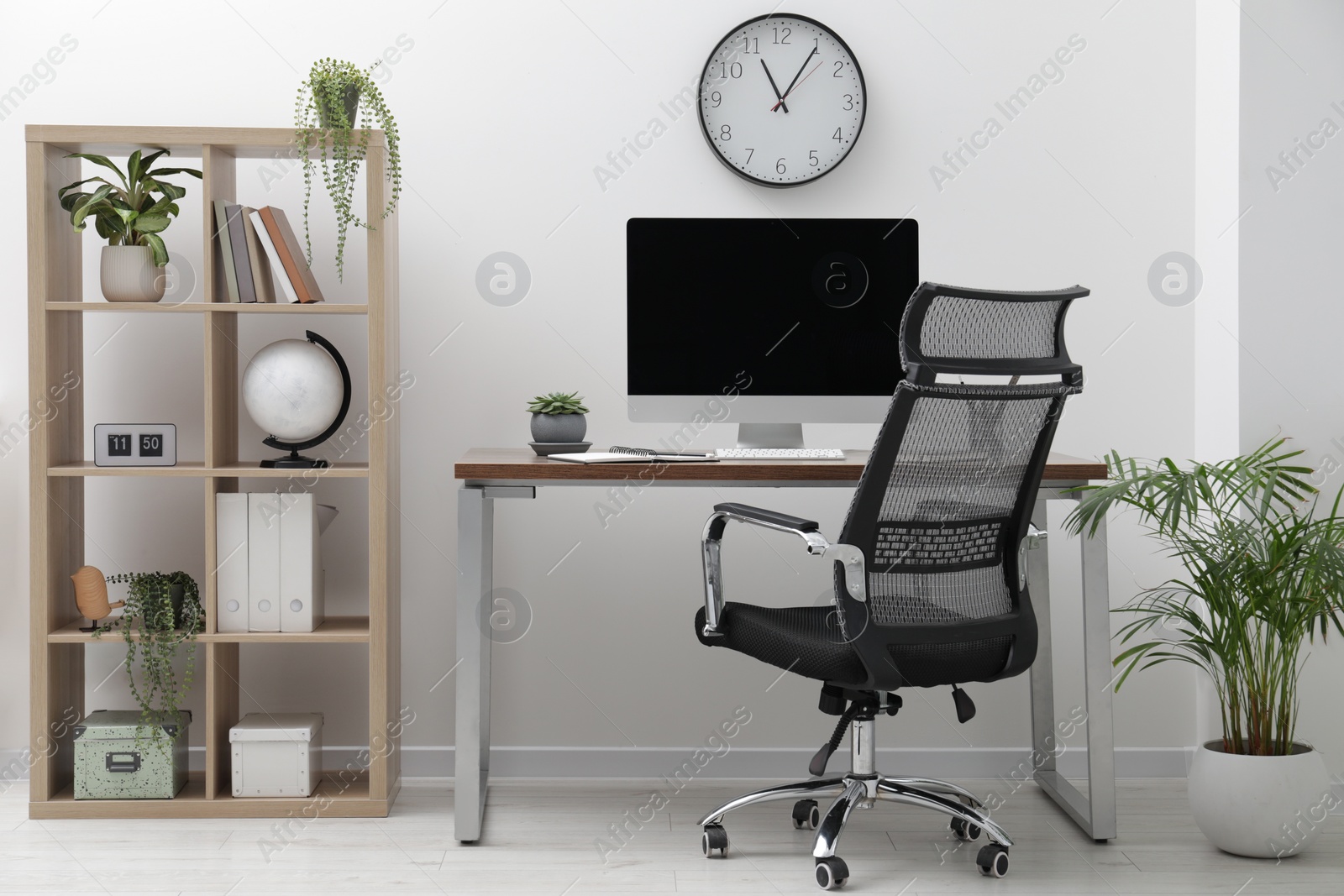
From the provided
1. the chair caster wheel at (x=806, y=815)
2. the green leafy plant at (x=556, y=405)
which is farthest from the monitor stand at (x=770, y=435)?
the chair caster wheel at (x=806, y=815)

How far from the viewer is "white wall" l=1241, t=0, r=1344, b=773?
291 centimetres

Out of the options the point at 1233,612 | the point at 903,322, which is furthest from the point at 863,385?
the point at 1233,612

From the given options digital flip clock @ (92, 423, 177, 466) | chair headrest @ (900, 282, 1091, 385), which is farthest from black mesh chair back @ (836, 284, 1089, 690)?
digital flip clock @ (92, 423, 177, 466)

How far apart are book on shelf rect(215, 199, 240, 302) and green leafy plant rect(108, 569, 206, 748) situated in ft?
2.51

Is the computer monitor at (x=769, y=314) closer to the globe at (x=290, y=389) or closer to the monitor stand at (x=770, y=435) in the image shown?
the monitor stand at (x=770, y=435)

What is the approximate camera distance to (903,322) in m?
2.08

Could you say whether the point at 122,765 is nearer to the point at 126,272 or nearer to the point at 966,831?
the point at 126,272

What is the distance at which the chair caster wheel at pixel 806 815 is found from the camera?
268 centimetres

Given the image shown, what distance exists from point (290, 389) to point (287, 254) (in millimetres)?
341

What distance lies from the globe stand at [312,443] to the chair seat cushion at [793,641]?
3.67 feet

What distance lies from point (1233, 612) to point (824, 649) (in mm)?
1004

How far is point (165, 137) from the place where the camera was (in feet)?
8.87

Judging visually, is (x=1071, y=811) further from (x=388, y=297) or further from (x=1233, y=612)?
(x=388, y=297)

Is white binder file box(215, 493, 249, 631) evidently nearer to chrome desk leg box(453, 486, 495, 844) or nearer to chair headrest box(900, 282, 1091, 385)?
chrome desk leg box(453, 486, 495, 844)
